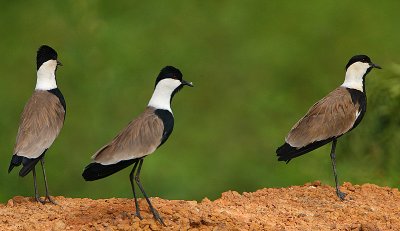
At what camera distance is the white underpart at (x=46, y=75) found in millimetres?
7602

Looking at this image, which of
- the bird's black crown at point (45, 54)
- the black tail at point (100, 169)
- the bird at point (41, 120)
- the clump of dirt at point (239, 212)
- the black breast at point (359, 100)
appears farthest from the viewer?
the black breast at point (359, 100)

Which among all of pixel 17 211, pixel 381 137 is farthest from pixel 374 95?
pixel 17 211

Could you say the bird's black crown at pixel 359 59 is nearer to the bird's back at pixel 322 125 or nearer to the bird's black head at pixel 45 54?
the bird's back at pixel 322 125

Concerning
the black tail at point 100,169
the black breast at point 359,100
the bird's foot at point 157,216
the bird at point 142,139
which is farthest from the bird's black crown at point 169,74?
the black breast at point 359,100

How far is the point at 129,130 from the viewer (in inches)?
240

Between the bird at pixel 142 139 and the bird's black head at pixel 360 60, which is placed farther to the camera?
the bird's black head at pixel 360 60

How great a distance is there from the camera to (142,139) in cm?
596

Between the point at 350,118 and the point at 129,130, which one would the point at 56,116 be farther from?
the point at 350,118

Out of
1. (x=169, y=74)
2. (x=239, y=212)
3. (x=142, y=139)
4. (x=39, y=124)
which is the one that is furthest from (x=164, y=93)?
(x=39, y=124)

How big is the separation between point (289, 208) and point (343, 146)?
3186 mm

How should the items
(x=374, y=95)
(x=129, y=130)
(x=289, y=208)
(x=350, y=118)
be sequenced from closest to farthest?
(x=129, y=130) < (x=289, y=208) < (x=350, y=118) < (x=374, y=95)

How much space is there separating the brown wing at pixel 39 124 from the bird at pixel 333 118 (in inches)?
82.7

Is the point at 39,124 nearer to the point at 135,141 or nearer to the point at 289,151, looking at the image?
the point at 135,141

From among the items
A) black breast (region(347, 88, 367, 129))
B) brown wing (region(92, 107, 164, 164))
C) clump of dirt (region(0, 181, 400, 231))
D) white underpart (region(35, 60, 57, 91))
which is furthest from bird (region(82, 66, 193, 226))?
black breast (region(347, 88, 367, 129))
